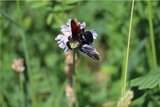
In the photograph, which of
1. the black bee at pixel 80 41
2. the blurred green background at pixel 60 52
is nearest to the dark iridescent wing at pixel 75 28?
the black bee at pixel 80 41

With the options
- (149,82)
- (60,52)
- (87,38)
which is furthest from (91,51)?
(60,52)

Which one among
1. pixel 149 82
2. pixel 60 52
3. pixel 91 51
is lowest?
pixel 60 52

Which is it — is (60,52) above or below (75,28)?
below

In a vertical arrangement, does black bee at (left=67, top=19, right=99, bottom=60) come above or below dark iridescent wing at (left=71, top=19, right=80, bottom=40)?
below

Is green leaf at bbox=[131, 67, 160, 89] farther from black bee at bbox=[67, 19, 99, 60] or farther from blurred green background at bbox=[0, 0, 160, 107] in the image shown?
blurred green background at bbox=[0, 0, 160, 107]

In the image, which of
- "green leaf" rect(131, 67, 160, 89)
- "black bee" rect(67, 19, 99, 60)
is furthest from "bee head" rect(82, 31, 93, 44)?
"green leaf" rect(131, 67, 160, 89)

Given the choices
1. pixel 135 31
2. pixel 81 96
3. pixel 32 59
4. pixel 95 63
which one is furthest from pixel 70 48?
pixel 95 63

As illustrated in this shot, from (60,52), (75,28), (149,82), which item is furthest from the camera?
(60,52)

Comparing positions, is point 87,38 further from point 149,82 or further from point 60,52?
point 60,52
